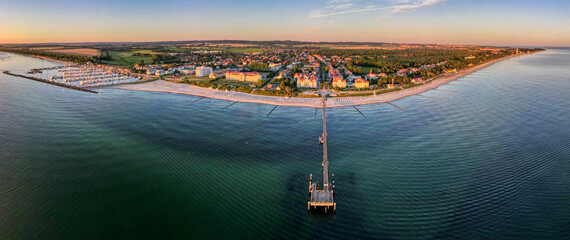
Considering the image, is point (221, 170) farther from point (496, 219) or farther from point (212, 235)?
point (496, 219)

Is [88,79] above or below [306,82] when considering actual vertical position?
above

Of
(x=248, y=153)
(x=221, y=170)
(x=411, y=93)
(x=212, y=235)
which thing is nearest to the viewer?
(x=212, y=235)

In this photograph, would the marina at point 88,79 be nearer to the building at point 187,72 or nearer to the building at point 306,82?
the building at point 187,72

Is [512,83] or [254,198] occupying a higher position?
[512,83]

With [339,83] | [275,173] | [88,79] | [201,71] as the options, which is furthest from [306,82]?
[88,79]

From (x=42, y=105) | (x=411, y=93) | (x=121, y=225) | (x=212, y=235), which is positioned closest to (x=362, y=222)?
(x=212, y=235)

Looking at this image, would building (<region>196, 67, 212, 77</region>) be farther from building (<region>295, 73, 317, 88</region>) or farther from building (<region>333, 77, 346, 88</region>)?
building (<region>333, 77, 346, 88</region>)

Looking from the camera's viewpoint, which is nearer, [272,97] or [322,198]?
[322,198]

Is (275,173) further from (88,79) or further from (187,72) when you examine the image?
(88,79)
